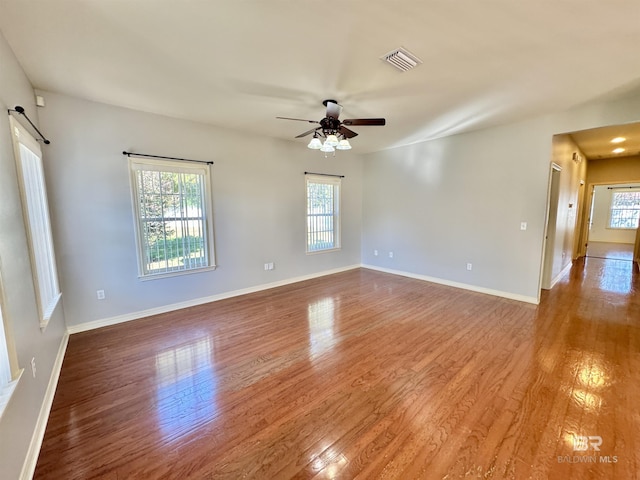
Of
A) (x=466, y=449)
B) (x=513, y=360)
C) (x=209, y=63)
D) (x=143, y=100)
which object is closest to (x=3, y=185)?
(x=209, y=63)

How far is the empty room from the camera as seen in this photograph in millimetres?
1668

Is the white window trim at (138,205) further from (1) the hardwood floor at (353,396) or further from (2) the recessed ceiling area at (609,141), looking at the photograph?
(2) the recessed ceiling area at (609,141)

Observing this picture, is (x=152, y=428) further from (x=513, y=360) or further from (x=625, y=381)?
(x=625, y=381)

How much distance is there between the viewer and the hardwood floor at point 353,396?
154 cm

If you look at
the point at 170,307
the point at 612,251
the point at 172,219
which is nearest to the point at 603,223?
the point at 612,251

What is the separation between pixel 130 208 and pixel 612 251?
484 inches

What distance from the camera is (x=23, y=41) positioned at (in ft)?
6.68

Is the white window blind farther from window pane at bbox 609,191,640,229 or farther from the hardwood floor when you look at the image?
window pane at bbox 609,191,640,229

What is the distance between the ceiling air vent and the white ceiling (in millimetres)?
68

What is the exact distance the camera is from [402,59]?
226cm

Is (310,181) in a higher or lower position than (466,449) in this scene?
higher

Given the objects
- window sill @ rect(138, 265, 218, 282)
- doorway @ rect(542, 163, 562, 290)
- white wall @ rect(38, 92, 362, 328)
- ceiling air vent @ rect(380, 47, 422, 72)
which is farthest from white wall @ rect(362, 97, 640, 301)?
window sill @ rect(138, 265, 218, 282)

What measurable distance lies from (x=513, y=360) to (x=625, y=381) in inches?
30.2

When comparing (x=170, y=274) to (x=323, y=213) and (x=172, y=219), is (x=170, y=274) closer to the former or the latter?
(x=172, y=219)
